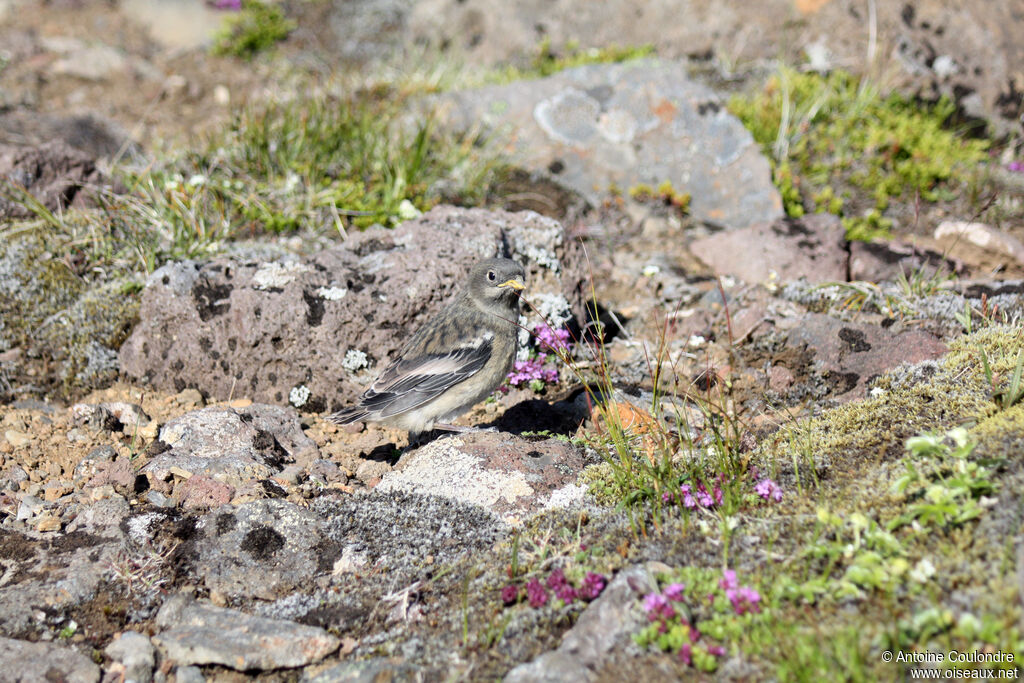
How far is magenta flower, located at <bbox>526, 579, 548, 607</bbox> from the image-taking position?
145 inches

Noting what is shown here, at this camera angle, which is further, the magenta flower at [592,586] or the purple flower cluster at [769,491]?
the purple flower cluster at [769,491]

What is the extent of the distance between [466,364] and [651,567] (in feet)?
8.20

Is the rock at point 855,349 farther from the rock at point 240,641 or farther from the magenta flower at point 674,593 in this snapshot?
the rock at point 240,641

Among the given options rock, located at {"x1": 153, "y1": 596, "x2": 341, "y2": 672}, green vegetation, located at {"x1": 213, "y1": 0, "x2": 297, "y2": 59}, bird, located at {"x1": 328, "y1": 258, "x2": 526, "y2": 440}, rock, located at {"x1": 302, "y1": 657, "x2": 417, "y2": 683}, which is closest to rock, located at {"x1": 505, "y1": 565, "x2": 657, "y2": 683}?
rock, located at {"x1": 302, "y1": 657, "x2": 417, "y2": 683}

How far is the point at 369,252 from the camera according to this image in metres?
7.10

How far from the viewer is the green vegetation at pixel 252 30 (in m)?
15.2

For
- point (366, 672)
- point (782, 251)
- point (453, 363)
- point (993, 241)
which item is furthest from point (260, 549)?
point (993, 241)

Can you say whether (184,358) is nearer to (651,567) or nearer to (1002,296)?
(651,567)

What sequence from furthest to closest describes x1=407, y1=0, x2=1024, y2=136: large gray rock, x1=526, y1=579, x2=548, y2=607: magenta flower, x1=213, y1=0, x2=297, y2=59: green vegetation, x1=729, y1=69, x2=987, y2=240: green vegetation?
x1=213, y1=0, x2=297, y2=59: green vegetation → x1=407, y1=0, x2=1024, y2=136: large gray rock → x1=729, y1=69, x2=987, y2=240: green vegetation → x1=526, y1=579, x2=548, y2=607: magenta flower

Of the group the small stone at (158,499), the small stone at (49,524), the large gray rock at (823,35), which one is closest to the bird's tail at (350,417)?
the small stone at (158,499)

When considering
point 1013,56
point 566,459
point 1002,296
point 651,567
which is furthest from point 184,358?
point 1013,56

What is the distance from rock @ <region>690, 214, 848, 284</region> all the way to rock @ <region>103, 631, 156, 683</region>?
21.9 ft

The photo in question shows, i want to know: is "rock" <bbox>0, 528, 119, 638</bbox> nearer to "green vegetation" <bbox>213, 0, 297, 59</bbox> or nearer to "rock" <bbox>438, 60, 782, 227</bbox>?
"rock" <bbox>438, 60, 782, 227</bbox>

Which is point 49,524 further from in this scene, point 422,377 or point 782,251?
point 782,251
